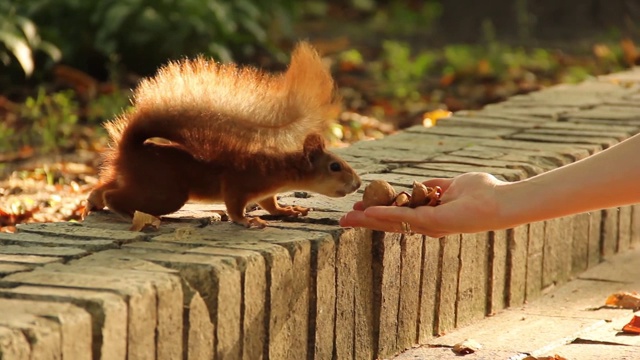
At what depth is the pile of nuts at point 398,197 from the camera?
3766mm

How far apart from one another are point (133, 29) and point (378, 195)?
16.8ft

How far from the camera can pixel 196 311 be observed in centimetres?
319

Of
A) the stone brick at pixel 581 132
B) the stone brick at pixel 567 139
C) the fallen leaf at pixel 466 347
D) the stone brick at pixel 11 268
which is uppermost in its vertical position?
the stone brick at pixel 581 132

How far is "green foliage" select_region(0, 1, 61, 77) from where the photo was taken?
25.3 ft

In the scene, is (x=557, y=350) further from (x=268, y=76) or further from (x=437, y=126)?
(x=437, y=126)

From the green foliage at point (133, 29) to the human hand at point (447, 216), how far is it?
16.1 feet

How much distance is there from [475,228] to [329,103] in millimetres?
627

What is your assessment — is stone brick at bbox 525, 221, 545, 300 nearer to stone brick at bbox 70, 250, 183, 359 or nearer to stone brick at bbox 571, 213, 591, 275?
stone brick at bbox 571, 213, 591, 275

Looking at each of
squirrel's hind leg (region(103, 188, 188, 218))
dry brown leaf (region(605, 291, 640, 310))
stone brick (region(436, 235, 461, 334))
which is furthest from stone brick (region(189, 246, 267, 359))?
dry brown leaf (region(605, 291, 640, 310))

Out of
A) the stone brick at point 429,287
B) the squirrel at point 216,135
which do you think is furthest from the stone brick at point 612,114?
the squirrel at point 216,135

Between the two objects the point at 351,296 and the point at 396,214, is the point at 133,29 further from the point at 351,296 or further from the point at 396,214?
the point at 396,214

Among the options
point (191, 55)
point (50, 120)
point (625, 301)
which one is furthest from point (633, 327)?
point (191, 55)

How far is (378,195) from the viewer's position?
381cm

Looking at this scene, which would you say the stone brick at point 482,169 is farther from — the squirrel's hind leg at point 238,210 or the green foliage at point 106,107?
the green foliage at point 106,107
